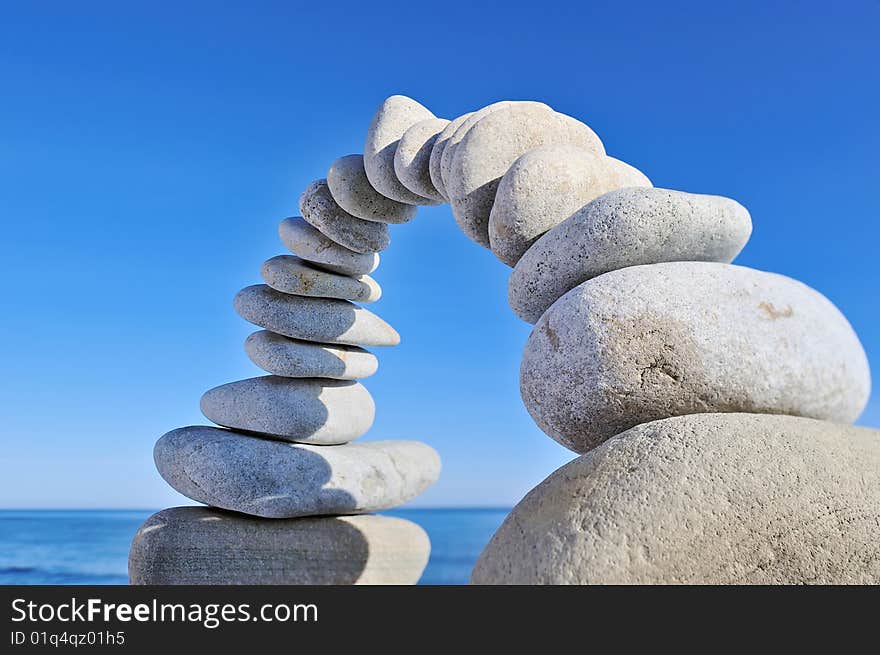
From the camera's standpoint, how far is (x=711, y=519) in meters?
2.12

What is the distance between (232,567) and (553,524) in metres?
3.21

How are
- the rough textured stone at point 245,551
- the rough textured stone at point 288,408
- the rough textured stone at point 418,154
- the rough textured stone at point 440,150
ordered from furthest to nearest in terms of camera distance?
the rough textured stone at point 288,408 < the rough textured stone at point 245,551 < the rough textured stone at point 418,154 < the rough textured stone at point 440,150

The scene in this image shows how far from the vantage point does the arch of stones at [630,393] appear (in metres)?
2.11

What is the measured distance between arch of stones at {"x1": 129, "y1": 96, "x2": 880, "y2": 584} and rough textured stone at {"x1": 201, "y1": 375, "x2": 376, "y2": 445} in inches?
14.8

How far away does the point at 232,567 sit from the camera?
488 cm

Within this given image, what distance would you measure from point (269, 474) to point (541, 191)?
8.84 ft

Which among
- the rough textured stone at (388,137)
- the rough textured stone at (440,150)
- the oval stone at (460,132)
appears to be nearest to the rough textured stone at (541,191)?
the oval stone at (460,132)

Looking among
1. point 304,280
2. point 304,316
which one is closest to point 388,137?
point 304,280

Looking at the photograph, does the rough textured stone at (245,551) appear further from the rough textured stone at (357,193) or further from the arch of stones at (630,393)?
the rough textured stone at (357,193)

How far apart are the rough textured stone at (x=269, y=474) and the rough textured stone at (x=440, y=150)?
2.06m
